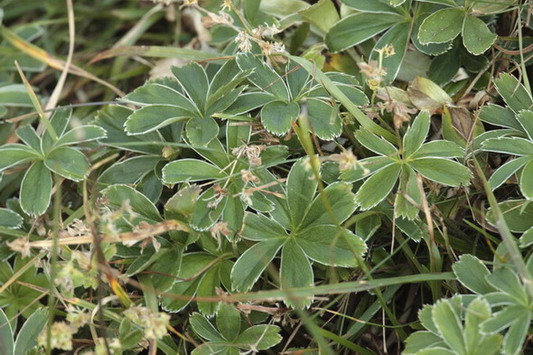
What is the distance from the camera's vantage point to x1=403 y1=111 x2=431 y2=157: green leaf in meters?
1.53

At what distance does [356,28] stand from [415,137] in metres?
0.46

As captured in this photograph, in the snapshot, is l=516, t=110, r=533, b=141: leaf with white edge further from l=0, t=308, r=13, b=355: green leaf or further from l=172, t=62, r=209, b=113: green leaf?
l=0, t=308, r=13, b=355: green leaf

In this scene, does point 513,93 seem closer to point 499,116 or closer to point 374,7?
point 499,116

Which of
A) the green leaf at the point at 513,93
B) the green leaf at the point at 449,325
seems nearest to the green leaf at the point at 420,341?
the green leaf at the point at 449,325

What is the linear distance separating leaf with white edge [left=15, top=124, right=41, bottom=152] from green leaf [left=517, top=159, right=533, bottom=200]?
1273 millimetres

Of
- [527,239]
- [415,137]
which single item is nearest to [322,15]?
[415,137]

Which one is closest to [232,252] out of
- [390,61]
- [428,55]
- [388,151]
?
[388,151]

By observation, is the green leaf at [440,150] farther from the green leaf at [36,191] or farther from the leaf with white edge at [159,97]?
the green leaf at [36,191]

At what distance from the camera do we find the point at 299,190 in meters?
1.54

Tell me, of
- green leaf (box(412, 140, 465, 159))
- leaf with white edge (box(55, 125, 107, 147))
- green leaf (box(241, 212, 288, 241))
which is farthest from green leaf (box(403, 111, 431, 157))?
leaf with white edge (box(55, 125, 107, 147))

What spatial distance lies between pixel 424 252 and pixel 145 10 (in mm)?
1620

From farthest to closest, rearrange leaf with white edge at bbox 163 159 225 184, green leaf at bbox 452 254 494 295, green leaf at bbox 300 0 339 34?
1. green leaf at bbox 300 0 339 34
2. leaf with white edge at bbox 163 159 225 184
3. green leaf at bbox 452 254 494 295

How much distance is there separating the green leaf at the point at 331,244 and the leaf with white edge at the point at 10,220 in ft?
2.59

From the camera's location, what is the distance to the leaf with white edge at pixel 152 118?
1655mm
